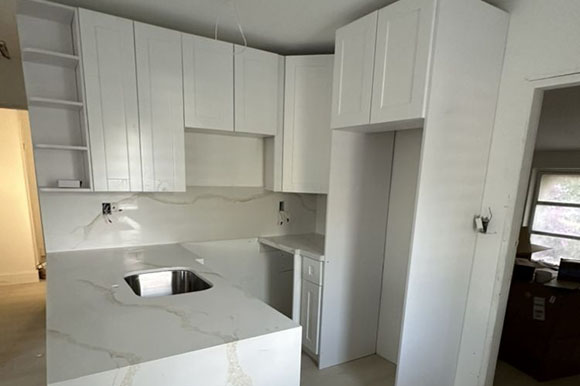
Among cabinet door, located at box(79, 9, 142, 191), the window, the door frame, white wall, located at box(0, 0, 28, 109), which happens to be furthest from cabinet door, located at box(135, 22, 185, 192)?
the window

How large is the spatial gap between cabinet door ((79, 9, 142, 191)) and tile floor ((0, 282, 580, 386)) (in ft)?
4.94

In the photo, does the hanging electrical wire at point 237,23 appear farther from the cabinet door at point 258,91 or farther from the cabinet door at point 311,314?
the cabinet door at point 311,314

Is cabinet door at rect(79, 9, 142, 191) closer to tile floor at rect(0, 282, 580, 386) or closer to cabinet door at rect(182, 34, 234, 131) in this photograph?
cabinet door at rect(182, 34, 234, 131)

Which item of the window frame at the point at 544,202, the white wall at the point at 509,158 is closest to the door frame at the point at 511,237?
the white wall at the point at 509,158

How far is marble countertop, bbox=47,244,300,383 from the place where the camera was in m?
0.86

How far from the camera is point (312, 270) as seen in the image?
86.5 inches

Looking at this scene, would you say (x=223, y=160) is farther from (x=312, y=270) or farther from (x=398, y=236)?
(x=398, y=236)

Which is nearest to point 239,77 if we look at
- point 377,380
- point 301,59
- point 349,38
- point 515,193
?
point 301,59

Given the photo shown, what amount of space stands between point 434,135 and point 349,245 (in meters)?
1.04

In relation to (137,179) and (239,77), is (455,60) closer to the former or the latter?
(239,77)

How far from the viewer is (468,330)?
177 centimetres

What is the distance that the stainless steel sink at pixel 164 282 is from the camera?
166 centimetres

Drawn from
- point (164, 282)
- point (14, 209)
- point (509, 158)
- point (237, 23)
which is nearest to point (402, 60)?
point (509, 158)

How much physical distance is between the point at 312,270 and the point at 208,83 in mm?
1581
